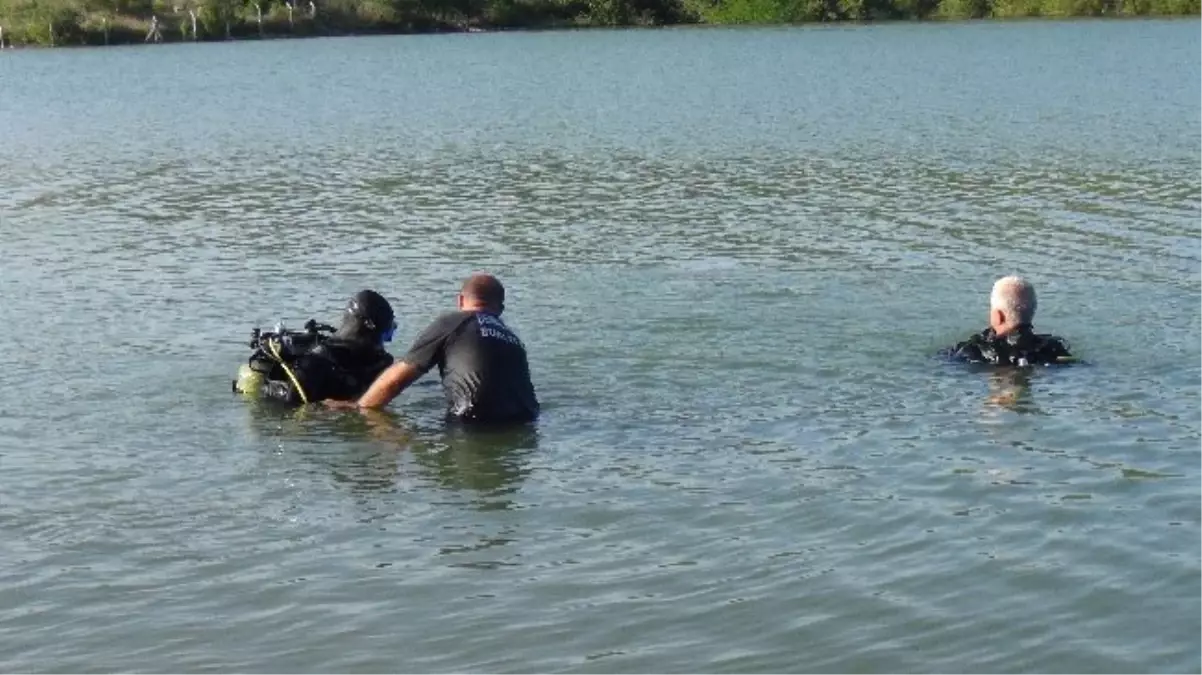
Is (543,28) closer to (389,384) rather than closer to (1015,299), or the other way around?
(1015,299)

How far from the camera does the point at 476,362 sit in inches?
482

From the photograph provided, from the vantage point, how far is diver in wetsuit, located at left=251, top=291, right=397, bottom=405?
510 inches

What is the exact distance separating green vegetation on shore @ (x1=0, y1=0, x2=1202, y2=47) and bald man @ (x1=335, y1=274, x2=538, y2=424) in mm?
84356

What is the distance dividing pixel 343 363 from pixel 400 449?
1352 mm

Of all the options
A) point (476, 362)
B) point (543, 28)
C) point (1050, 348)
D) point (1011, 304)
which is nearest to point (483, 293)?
point (476, 362)

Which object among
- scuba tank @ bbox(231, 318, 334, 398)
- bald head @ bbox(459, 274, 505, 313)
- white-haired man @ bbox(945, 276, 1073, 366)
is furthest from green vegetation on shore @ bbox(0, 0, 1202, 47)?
bald head @ bbox(459, 274, 505, 313)

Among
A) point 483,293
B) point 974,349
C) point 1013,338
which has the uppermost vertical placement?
point 483,293

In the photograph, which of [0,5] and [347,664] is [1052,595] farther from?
[0,5]

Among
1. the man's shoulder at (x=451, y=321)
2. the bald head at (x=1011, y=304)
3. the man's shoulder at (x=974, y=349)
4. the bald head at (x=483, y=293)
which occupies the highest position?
the bald head at (x=483, y=293)

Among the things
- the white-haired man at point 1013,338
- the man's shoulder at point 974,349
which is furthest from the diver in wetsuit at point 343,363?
the white-haired man at point 1013,338

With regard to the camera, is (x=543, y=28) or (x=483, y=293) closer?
(x=483, y=293)

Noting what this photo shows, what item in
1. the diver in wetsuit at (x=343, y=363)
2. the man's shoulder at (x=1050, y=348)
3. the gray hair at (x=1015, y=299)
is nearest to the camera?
the diver in wetsuit at (x=343, y=363)

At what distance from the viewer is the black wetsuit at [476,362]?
40.1ft

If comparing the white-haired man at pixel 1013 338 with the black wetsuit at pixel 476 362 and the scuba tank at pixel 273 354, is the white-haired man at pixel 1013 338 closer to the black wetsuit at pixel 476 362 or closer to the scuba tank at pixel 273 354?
the black wetsuit at pixel 476 362
